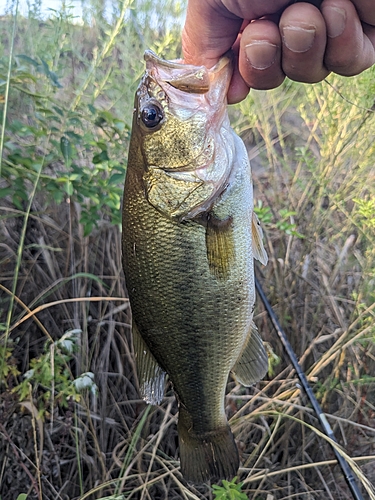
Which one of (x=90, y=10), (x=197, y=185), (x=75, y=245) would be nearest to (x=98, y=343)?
(x=75, y=245)

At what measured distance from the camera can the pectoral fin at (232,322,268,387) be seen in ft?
4.19

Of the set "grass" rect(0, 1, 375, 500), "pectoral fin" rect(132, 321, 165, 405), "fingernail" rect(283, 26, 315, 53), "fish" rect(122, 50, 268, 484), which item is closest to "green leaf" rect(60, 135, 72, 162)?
"grass" rect(0, 1, 375, 500)

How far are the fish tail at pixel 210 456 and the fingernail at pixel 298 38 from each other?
108 cm

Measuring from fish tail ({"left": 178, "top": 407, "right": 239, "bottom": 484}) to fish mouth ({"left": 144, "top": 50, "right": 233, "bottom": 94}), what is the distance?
99cm

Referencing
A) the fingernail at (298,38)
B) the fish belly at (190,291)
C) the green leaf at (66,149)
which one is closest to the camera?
the fingernail at (298,38)

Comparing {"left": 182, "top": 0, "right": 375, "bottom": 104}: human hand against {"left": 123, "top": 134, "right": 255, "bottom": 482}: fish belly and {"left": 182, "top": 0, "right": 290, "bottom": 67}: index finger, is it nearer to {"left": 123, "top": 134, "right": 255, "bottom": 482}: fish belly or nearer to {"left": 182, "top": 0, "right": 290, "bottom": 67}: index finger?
{"left": 182, "top": 0, "right": 290, "bottom": 67}: index finger

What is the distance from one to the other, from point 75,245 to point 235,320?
1650mm

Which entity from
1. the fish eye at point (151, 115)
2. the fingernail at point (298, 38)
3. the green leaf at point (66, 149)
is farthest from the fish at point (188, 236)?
the green leaf at point (66, 149)

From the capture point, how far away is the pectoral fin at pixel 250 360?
4.19 ft

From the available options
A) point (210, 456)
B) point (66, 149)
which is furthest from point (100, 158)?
point (210, 456)

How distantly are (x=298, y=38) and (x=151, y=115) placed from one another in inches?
17.1

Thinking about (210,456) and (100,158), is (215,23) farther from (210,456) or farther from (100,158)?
(210,456)

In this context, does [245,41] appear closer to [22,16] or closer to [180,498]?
[180,498]

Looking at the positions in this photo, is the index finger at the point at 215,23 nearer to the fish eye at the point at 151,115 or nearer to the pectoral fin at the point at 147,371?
the fish eye at the point at 151,115
